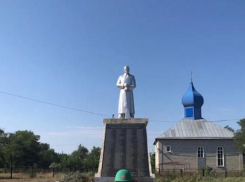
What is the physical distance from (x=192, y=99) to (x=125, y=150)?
1837cm

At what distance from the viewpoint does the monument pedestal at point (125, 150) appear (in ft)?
37.3

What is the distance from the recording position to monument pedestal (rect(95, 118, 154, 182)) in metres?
11.4

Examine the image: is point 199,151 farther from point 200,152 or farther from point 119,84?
point 119,84

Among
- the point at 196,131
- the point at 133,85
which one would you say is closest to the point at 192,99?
the point at 196,131

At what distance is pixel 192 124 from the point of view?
2877 cm

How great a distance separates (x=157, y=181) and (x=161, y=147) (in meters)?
9.82

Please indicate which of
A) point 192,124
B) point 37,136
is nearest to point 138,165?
point 192,124

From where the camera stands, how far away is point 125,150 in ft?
38.6

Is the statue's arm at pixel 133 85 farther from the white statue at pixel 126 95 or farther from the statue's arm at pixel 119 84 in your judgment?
the statue's arm at pixel 119 84

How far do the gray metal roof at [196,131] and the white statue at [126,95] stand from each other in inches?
562

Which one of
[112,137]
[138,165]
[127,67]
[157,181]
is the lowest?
[157,181]

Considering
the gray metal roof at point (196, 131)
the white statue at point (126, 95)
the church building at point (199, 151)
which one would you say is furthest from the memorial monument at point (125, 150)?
the gray metal roof at point (196, 131)

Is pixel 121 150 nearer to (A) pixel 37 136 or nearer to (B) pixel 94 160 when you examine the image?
(B) pixel 94 160

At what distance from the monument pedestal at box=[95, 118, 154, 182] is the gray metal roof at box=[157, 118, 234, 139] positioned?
50.1ft
